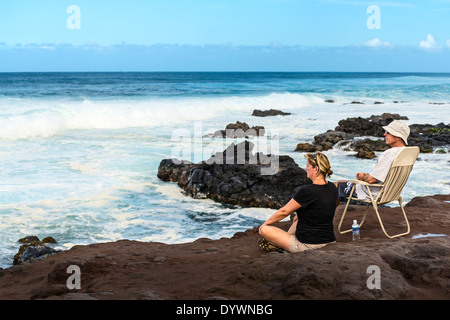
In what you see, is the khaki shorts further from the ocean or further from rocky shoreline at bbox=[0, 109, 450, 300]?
the ocean

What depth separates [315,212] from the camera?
16.9 feet

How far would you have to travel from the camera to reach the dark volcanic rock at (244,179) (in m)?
10.7

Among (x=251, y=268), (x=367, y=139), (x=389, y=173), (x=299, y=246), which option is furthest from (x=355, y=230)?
(x=367, y=139)

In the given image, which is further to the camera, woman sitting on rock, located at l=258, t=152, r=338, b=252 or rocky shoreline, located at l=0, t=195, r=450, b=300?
woman sitting on rock, located at l=258, t=152, r=338, b=252

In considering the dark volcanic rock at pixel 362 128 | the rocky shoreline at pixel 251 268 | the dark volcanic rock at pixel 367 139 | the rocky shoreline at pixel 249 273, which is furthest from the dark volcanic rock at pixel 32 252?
the dark volcanic rock at pixel 362 128

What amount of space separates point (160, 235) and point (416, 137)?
13907 millimetres

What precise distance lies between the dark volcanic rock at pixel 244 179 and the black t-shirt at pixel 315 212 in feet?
16.8

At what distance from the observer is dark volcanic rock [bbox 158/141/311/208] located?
10.7m

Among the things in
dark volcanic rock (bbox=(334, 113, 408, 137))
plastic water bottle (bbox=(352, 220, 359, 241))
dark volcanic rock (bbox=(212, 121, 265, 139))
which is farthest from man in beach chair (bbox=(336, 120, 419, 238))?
dark volcanic rock (bbox=(334, 113, 408, 137))

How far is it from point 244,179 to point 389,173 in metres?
5.30

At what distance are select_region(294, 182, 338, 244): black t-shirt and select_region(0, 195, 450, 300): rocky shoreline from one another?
0.73 ft

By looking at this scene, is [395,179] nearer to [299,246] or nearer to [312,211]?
[312,211]

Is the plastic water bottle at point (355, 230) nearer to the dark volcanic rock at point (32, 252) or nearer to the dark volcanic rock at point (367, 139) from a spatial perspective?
the dark volcanic rock at point (32, 252)
